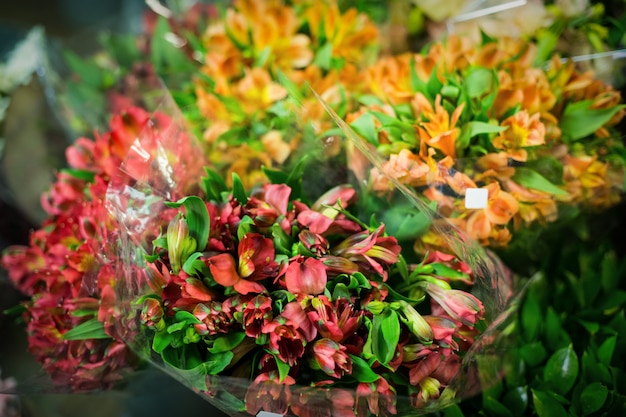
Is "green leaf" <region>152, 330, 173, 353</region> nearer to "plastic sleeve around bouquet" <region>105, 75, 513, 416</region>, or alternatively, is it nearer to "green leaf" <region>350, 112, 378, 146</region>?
"plastic sleeve around bouquet" <region>105, 75, 513, 416</region>

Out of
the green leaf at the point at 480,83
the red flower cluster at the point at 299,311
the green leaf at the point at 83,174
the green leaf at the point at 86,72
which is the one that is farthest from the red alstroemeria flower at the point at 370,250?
the green leaf at the point at 86,72

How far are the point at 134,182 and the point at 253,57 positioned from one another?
339mm

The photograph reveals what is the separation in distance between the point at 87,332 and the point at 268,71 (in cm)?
43

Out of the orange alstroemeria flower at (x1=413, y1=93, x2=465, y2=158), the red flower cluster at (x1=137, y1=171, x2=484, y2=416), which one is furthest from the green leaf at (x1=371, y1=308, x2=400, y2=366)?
the orange alstroemeria flower at (x1=413, y1=93, x2=465, y2=158)

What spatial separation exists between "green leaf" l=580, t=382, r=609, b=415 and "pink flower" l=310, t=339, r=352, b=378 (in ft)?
0.97

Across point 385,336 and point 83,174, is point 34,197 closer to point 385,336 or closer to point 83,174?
point 83,174

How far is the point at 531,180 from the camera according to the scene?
0.63 m

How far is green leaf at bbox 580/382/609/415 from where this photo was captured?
0.60 meters

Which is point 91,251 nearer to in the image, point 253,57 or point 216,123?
point 216,123

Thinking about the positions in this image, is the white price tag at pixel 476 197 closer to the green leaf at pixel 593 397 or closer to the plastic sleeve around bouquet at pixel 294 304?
the plastic sleeve around bouquet at pixel 294 304

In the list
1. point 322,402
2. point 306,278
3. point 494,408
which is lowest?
point 494,408

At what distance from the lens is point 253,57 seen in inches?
32.8

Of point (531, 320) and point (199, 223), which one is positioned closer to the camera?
point (199, 223)

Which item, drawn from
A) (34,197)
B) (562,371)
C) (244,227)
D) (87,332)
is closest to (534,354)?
(562,371)
